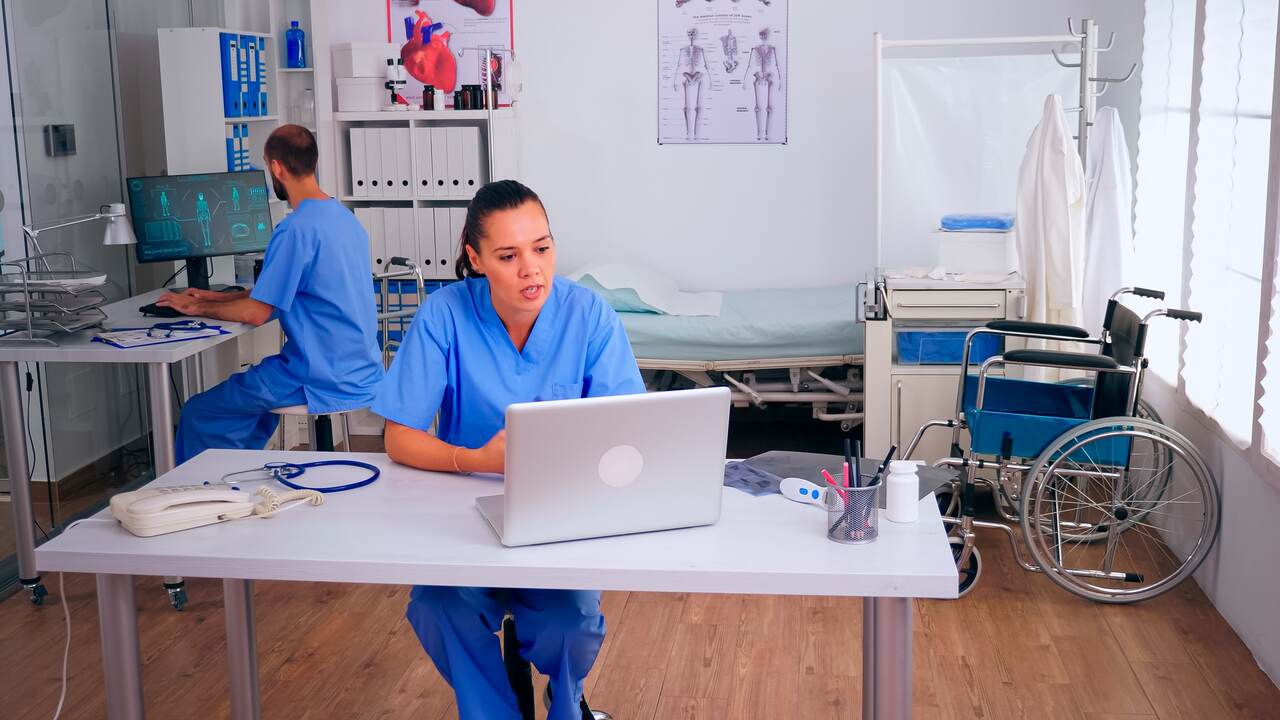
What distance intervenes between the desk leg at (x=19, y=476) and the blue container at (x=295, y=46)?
207cm

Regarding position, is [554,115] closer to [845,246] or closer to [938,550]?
[845,246]

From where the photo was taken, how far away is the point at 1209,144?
3438 mm

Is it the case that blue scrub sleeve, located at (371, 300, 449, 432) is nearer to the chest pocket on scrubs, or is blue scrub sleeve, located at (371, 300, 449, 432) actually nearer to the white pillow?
the chest pocket on scrubs

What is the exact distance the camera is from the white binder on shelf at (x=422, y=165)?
15.9 ft

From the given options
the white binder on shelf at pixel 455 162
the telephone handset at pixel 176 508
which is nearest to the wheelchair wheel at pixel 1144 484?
the telephone handset at pixel 176 508

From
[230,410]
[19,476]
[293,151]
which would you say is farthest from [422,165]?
[19,476]

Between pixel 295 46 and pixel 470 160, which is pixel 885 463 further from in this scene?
pixel 295 46

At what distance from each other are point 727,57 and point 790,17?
12.6 inches

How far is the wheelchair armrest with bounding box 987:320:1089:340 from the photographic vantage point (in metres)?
3.50

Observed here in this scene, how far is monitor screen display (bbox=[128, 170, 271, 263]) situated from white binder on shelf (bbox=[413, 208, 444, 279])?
0.86 meters

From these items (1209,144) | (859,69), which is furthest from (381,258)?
(1209,144)

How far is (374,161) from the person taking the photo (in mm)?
4902

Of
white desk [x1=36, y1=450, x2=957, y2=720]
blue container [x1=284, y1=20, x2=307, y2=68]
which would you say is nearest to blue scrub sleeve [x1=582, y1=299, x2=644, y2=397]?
white desk [x1=36, y1=450, x2=957, y2=720]

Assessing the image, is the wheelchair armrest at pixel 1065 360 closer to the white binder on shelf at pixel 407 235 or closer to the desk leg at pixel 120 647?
the desk leg at pixel 120 647
